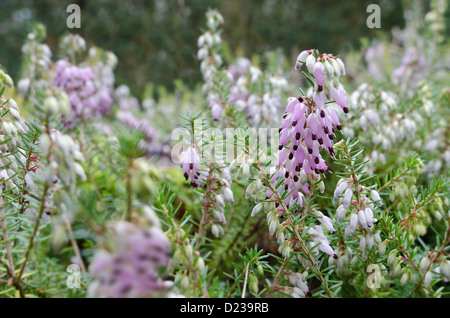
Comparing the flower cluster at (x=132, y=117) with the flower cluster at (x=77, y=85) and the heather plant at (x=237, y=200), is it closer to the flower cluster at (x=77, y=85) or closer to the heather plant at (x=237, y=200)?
the flower cluster at (x=77, y=85)

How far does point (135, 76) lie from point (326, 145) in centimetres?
1325

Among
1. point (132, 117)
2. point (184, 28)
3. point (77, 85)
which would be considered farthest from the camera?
point (184, 28)

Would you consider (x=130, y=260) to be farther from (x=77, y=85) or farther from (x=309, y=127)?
(x=77, y=85)

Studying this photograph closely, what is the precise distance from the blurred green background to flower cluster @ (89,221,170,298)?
9.08 meters

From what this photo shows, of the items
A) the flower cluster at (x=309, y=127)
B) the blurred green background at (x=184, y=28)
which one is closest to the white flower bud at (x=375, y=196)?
the flower cluster at (x=309, y=127)

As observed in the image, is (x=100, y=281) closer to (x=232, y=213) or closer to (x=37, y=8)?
(x=232, y=213)

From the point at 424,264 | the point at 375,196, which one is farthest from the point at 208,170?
the point at 424,264

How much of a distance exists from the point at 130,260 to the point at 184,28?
11.0m

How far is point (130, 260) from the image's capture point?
77 cm

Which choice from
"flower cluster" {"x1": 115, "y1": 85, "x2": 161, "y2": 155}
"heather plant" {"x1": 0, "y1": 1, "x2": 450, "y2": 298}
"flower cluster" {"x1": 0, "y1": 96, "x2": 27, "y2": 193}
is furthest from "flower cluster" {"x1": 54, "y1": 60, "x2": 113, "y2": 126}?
"flower cluster" {"x1": 0, "y1": 96, "x2": 27, "y2": 193}

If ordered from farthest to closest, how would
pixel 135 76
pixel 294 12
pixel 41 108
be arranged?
pixel 135 76, pixel 294 12, pixel 41 108

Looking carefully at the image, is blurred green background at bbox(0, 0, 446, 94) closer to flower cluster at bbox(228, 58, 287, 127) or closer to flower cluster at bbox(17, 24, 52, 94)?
flower cluster at bbox(17, 24, 52, 94)
